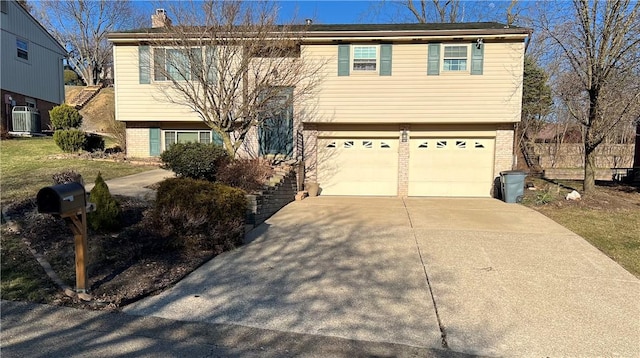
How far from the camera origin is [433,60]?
13602mm

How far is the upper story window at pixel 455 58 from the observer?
13570 mm

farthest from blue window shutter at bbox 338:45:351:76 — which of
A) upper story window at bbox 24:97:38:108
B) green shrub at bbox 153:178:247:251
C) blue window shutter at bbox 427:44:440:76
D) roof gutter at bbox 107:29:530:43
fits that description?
upper story window at bbox 24:97:38:108

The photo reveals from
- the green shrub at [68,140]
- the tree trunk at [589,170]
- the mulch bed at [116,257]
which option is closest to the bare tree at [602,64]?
the tree trunk at [589,170]

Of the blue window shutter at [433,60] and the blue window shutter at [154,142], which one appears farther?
the blue window shutter at [154,142]

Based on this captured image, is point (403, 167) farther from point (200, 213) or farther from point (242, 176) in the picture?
point (200, 213)

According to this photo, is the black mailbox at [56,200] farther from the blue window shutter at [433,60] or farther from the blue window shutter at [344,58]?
the blue window shutter at [433,60]

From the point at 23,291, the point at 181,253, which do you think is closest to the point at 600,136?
the point at 181,253

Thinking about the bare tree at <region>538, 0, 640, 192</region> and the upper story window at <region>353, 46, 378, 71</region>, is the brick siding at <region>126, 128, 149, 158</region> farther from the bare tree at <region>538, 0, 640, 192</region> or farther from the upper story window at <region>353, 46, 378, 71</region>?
the bare tree at <region>538, 0, 640, 192</region>

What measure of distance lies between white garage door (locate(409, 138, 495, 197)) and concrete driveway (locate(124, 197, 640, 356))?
5.80 metres

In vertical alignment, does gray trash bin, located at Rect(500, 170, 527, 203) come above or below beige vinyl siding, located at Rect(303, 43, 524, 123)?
below

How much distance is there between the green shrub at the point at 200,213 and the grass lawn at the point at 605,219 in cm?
605

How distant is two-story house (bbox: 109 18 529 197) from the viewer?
1343cm

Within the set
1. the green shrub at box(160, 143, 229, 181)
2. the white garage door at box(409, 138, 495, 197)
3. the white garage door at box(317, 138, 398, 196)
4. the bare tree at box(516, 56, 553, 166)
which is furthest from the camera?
the bare tree at box(516, 56, 553, 166)

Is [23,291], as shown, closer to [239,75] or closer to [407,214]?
[239,75]
